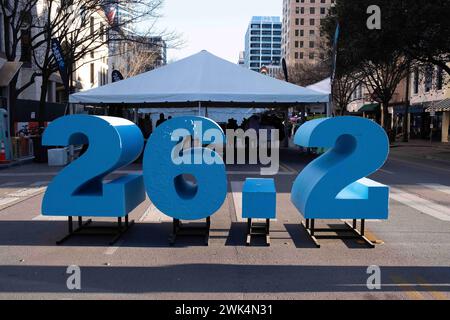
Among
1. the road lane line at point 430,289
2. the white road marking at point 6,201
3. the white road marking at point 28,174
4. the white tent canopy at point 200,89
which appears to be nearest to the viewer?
the road lane line at point 430,289

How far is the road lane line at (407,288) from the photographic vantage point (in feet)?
16.5

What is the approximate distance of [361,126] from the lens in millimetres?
7117

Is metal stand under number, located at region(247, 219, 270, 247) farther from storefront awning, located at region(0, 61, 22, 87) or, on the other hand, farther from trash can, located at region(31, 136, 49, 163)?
storefront awning, located at region(0, 61, 22, 87)

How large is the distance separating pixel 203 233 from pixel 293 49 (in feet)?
424

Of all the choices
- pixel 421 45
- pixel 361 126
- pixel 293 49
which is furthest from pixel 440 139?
pixel 293 49

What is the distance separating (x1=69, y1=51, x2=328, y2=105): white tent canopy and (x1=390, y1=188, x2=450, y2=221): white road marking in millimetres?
7029

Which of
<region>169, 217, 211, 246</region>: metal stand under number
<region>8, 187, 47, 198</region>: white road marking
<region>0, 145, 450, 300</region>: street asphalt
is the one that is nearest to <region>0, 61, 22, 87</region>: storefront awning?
A: <region>8, 187, 47, 198</region>: white road marking

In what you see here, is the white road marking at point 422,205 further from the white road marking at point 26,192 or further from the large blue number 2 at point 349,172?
the white road marking at point 26,192

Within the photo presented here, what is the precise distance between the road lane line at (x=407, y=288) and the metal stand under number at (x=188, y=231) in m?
2.60

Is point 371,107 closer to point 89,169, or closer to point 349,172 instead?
point 349,172

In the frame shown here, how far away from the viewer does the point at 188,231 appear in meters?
7.77

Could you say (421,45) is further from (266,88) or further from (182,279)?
(182,279)

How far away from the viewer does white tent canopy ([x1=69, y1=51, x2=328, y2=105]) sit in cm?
1775

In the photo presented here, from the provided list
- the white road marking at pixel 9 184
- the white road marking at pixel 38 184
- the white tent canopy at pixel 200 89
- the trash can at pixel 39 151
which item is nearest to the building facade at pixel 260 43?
the white tent canopy at pixel 200 89
